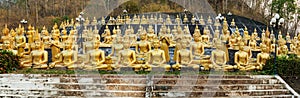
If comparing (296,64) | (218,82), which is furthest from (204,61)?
(296,64)

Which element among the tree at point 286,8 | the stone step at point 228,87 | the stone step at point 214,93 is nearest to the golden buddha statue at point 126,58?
the stone step at point 228,87

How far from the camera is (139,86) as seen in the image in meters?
7.56

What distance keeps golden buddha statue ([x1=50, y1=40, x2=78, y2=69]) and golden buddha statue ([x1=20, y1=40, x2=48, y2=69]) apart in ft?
0.96

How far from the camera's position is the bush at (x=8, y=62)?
8382 millimetres

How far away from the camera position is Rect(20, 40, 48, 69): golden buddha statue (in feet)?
28.8

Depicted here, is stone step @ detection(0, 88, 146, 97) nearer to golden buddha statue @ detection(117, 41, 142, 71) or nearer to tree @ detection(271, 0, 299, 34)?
golden buddha statue @ detection(117, 41, 142, 71)

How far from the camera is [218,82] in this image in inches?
308

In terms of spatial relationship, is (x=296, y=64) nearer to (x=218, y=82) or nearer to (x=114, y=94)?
(x=218, y=82)

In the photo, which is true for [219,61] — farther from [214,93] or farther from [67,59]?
[67,59]

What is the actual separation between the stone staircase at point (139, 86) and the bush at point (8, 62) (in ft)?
1.25

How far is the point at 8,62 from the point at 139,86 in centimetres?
343

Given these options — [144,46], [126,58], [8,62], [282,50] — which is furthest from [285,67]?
[8,62]

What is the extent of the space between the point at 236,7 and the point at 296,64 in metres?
23.7

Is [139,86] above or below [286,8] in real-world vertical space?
below
